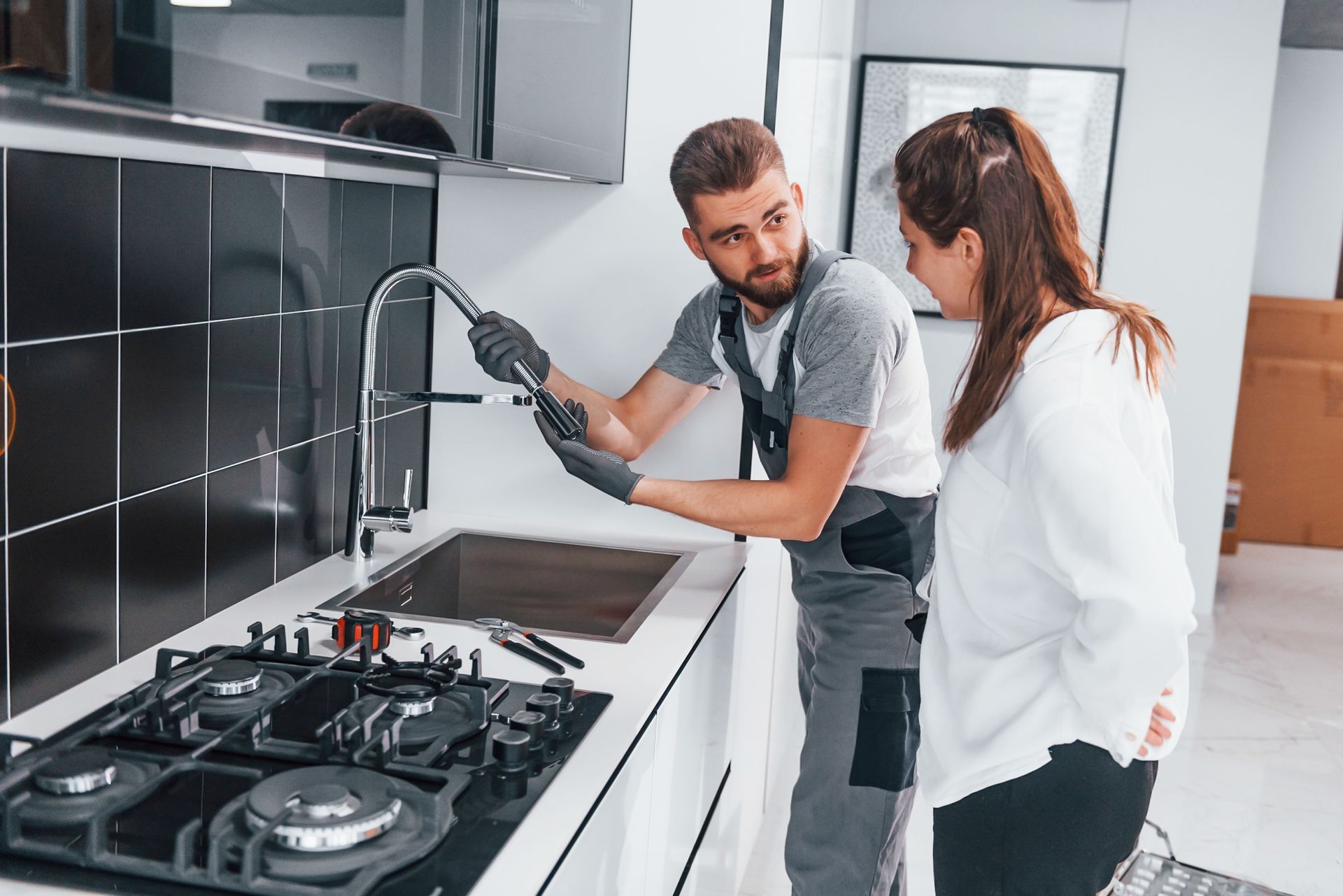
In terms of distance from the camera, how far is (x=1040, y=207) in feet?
4.07

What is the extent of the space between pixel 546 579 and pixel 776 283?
0.66 metres

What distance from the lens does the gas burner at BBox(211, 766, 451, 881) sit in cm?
90

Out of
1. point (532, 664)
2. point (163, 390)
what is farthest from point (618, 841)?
point (163, 390)

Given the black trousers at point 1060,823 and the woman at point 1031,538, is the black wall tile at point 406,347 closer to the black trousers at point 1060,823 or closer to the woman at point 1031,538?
the woman at point 1031,538

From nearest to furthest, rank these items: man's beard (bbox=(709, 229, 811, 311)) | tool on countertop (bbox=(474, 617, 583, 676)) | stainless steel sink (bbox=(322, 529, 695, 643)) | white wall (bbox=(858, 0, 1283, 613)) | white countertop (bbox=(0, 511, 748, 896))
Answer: white countertop (bbox=(0, 511, 748, 896)) < tool on countertop (bbox=(474, 617, 583, 676)) < man's beard (bbox=(709, 229, 811, 311)) < stainless steel sink (bbox=(322, 529, 695, 643)) < white wall (bbox=(858, 0, 1283, 613))

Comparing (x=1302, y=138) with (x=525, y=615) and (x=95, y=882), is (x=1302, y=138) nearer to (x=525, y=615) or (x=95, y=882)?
(x=525, y=615)

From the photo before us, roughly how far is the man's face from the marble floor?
4.22 feet

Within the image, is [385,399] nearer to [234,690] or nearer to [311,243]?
[311,243]

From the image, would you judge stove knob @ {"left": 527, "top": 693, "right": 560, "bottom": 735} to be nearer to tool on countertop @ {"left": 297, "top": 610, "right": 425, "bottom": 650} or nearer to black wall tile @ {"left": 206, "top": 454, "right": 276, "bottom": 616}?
tool on countertop @ {"left": 297, "top": 610, "right": 425, "bottom": 650}

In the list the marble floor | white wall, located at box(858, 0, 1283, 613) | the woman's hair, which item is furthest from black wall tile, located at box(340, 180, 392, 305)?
white wall, located at box(858, 0, 1283, 613)

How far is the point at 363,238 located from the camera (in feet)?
6.20

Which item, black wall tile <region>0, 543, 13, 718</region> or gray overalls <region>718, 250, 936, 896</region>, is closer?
black wall tile <region>0, 543, 13, 718</region>

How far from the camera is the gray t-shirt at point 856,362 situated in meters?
1.64

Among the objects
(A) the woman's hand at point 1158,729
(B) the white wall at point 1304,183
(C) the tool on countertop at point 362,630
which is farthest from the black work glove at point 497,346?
(B) the white wall at point 1304,183
